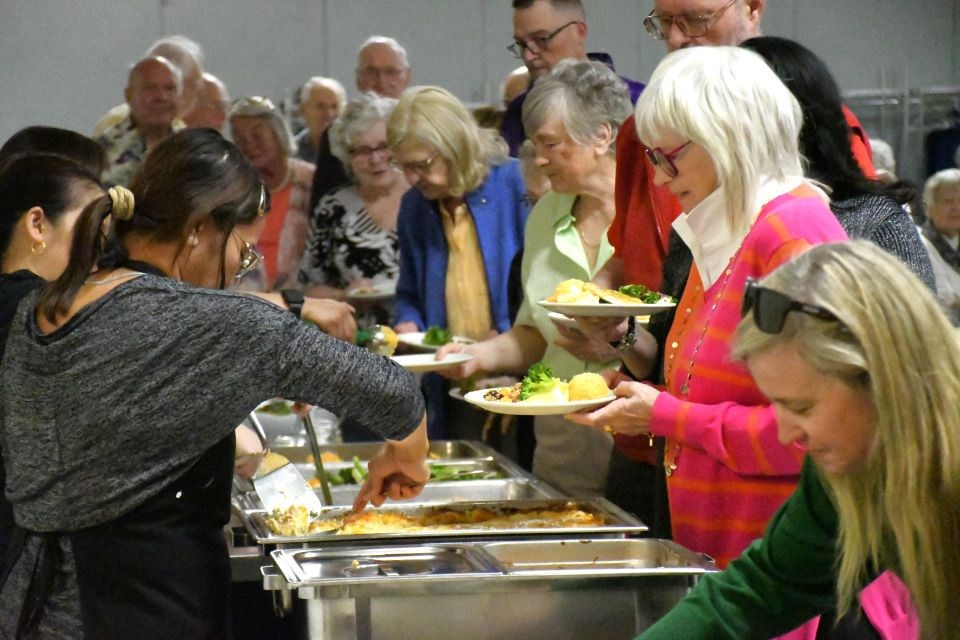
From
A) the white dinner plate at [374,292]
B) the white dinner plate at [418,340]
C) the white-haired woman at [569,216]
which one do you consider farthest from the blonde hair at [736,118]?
the white dinner plate at [374,292]

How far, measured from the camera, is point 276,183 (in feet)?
13.8

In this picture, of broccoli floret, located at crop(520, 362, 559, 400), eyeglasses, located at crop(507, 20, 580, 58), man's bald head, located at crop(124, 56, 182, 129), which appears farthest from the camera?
man's bald head, located at crop(124, 56, 182, 129)

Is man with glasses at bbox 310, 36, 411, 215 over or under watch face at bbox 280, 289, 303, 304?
over

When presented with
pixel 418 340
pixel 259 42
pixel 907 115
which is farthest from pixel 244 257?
pixel 907 115

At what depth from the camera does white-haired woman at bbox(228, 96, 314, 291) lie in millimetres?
4180

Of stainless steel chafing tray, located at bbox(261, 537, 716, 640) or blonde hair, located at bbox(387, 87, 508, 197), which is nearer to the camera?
stainless steel chafing tray, located at bbox(261, 537, 716, 640)

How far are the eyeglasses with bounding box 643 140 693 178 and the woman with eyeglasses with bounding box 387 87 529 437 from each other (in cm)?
130

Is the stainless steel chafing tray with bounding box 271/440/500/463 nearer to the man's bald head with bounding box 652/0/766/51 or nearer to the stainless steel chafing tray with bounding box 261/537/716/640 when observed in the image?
the man's bald head with bounding box 652/0/766/51

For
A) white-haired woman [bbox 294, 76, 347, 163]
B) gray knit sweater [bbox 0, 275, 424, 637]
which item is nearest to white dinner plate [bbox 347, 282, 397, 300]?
white-haired woman [bbox 294, 76, 347, 163]

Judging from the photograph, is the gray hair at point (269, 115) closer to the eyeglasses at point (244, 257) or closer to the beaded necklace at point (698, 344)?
the eyeglasses at point (244, 257)

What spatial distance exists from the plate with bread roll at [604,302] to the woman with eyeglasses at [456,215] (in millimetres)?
952

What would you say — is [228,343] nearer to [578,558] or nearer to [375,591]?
[375,591]

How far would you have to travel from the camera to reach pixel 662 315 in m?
2.20

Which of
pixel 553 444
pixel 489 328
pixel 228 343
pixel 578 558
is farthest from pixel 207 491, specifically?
pixel 489 328
